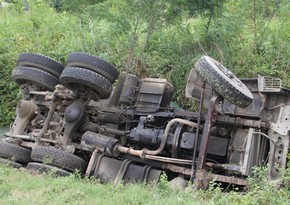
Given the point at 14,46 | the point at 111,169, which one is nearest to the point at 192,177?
the point at 111,169

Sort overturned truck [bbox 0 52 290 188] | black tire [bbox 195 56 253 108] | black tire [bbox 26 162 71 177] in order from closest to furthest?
black tire [bbox 195 56 253 108] < overturned truck [bbox 0 52 290 188] < black tire [bbox 26 162 71 177]

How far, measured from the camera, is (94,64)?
19.4 feet

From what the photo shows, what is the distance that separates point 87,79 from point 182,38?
306 centimetres

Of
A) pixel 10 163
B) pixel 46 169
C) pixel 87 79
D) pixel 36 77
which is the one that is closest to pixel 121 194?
pixel 46 169

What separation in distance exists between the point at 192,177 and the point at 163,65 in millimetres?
3445

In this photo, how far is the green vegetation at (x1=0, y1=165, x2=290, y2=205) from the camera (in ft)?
13.1

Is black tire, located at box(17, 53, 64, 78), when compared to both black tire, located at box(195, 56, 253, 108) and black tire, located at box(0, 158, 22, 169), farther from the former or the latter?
black tire, located at box(195, 56, 253, 108)

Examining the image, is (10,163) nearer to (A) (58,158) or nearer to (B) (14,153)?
(B) (14,153)

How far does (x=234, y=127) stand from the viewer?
17.4 ft

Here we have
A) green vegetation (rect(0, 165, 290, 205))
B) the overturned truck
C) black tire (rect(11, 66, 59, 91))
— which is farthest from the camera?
black tire (rect(11, 66, 59, 91))

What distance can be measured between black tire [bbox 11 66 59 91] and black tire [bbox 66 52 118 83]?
0.78 metres

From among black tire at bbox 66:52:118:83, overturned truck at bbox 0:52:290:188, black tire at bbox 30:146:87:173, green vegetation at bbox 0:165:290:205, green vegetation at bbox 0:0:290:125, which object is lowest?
green vegetation at bbox 0:165:290:205

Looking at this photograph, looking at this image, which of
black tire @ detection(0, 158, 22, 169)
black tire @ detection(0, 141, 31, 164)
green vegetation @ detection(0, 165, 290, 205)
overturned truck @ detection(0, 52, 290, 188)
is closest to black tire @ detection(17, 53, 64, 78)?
overturned truck @ detection(0, 52, 290, 188)

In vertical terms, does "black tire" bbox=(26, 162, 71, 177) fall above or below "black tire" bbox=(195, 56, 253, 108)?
below
